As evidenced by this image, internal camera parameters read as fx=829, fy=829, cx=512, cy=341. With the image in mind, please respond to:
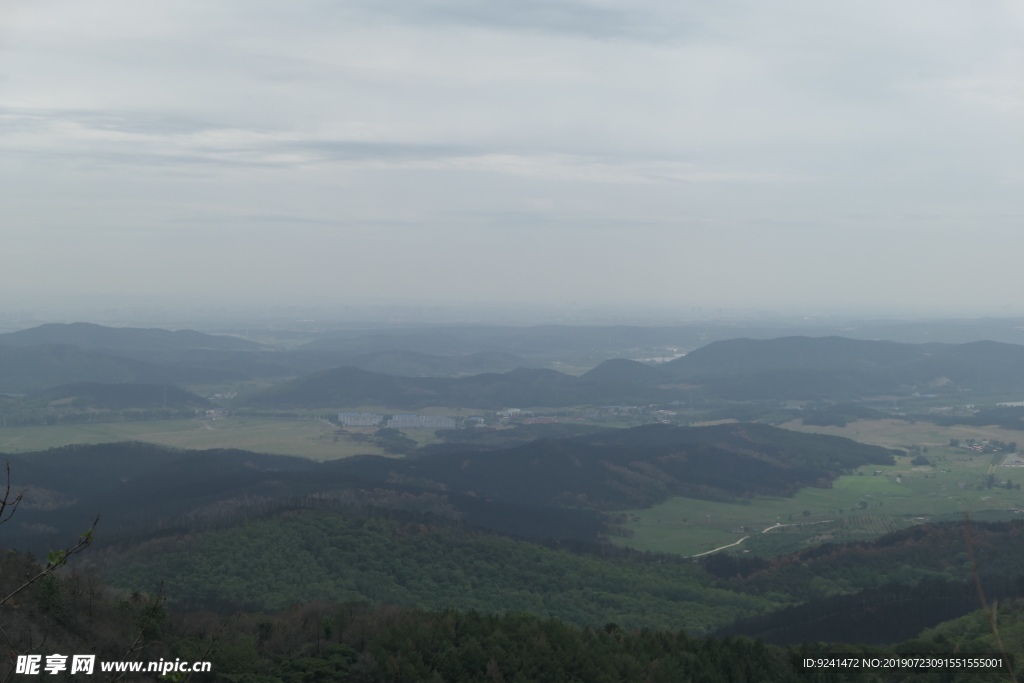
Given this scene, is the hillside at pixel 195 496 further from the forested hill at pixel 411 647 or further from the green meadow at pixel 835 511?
the forested hill at pixel 411 647

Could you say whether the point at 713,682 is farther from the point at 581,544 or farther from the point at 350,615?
the point at 581,544

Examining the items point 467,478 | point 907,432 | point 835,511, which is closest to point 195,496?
point 467,478

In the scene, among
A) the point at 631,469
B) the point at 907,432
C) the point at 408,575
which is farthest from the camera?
the point at 907,432

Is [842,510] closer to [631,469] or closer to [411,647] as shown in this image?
[631,469]

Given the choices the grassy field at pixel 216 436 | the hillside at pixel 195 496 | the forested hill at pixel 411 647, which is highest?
the forested hill at pixel 411 647

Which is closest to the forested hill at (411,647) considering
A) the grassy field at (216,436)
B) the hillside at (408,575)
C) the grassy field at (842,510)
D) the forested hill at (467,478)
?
the hillside at (408,575)
